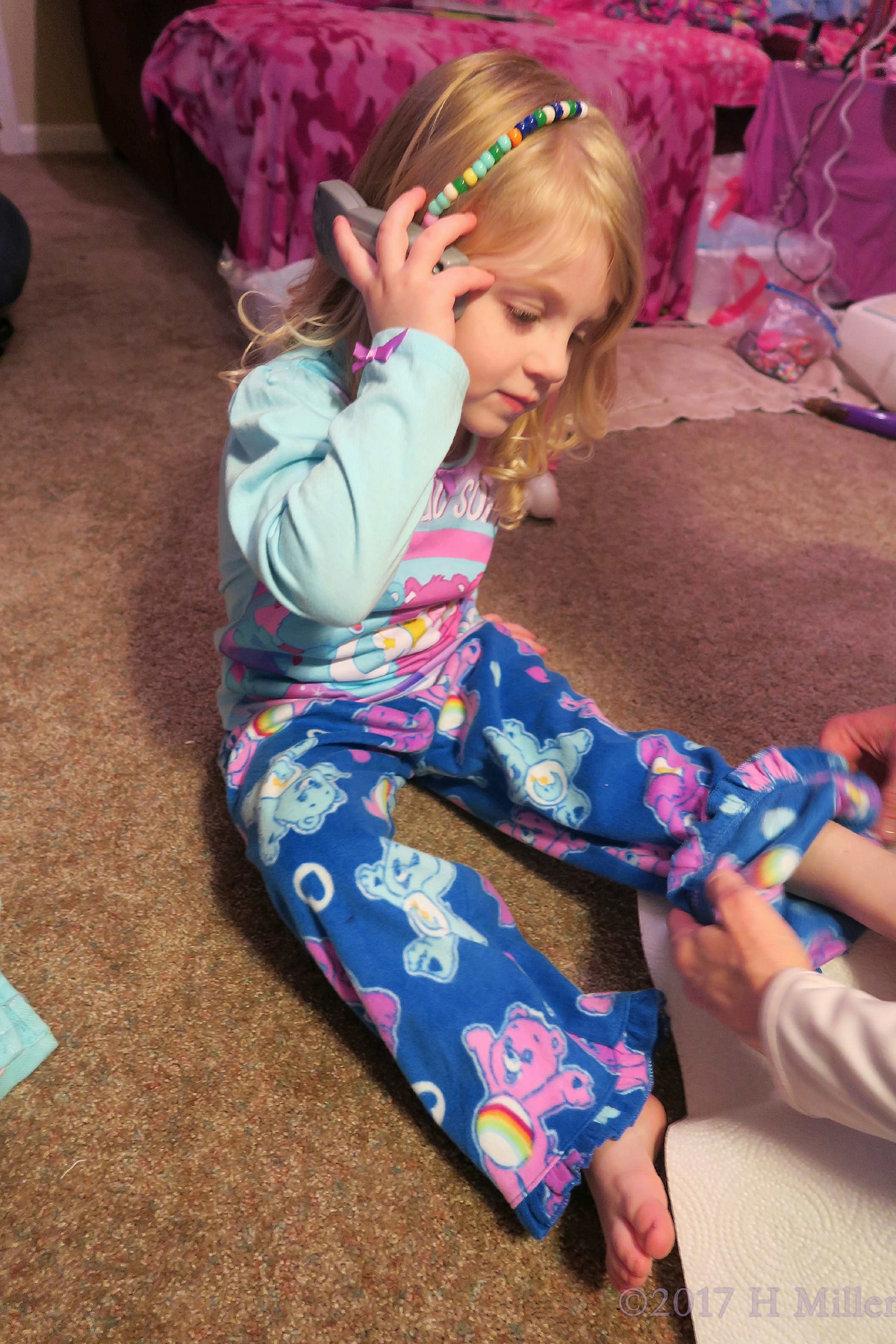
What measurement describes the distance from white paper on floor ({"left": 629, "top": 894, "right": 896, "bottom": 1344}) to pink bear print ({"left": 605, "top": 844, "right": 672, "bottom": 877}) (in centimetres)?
15

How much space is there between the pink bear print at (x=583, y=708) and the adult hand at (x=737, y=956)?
19 centimetres

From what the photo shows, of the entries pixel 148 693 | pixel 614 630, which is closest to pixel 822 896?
pixel 614 630

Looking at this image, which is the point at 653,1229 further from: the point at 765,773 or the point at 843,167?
the point at 843,167

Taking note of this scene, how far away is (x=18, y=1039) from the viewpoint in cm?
57

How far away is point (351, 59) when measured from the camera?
139 centimetres

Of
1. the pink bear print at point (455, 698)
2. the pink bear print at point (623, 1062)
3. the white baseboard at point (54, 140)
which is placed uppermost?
the white baseboard at point (54, 140)

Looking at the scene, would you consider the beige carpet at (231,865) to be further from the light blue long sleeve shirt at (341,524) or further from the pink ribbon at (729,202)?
the pink ribbon at (729,202)

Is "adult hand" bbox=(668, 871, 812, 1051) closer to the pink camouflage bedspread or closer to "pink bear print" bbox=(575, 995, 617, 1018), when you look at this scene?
"pink bear print" bbox=(575, 995, 617, 1018)

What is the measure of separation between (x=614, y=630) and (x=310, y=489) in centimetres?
58

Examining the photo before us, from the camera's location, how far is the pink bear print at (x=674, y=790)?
2.25ft

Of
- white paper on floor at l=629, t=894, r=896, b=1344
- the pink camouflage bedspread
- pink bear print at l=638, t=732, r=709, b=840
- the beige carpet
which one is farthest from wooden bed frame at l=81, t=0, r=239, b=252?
white paper on floor at l=629, t=894, r=896, b=1344

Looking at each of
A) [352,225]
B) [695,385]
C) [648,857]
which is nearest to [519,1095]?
[648,857]

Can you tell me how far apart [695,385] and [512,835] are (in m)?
1.16

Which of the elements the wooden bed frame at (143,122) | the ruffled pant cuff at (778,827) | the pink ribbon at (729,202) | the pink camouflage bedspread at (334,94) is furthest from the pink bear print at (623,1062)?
the pink ribbon at (729,202)
